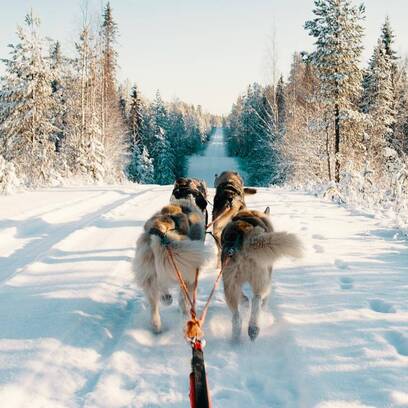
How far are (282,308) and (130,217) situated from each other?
559cm

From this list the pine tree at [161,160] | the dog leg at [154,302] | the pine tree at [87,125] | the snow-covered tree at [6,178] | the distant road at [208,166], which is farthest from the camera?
the distant road at [208,166]

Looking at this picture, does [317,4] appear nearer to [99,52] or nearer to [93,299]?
[99,52]

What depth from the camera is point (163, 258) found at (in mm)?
3326

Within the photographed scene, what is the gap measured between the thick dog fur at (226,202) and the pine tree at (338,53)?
1501cm

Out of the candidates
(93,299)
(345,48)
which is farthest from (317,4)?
(93,299)

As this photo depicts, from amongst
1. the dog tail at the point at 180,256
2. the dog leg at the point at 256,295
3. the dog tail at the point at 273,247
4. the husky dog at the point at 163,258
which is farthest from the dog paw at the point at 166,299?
the dog tail at the point at 273,247

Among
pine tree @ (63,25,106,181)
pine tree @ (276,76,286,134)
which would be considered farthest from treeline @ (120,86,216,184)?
pine tree @ (63,25,106,181)

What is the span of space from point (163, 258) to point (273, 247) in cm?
A: 93

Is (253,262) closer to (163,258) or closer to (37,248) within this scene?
(163,258)

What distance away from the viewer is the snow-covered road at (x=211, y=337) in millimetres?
2586

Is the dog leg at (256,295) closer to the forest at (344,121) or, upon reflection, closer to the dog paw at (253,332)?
the dog paw at (253,332)

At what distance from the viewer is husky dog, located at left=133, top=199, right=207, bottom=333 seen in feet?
10.9

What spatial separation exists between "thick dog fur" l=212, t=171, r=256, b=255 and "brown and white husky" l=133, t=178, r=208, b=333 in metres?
1.30

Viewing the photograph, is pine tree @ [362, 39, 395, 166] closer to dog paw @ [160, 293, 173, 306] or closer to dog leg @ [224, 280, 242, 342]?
dog paw @ [160, 293, 173, 306]
